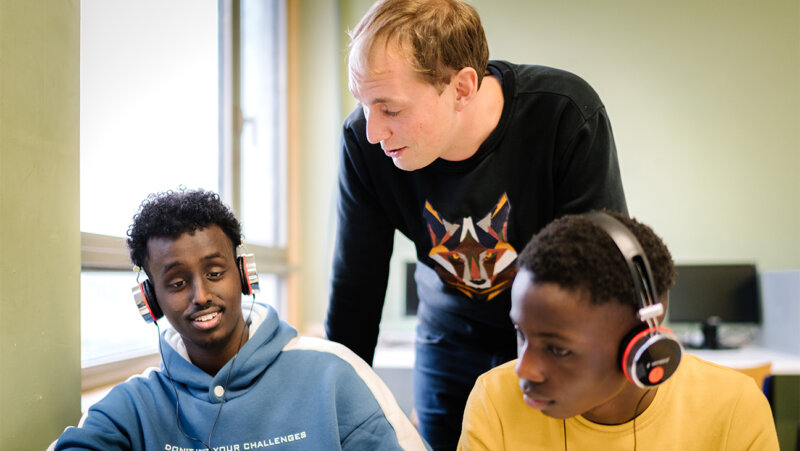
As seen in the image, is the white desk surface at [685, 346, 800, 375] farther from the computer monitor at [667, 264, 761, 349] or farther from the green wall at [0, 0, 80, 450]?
the green wall at [0, 0, 80, 450]

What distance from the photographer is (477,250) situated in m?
1.32

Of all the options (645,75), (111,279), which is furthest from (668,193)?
(111,279)

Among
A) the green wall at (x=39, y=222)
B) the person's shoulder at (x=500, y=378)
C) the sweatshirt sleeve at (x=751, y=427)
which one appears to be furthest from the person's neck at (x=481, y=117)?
the green wall at (x=39, y=222)

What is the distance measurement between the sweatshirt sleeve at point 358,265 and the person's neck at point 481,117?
11.3 inches

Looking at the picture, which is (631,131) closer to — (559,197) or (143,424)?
(559,197)

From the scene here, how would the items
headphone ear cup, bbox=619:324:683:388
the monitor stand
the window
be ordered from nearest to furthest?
headphone ear cup, bbox=619:324:683:388, the window, the monitor stand

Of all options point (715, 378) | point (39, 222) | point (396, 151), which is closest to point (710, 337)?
point (715, 378)

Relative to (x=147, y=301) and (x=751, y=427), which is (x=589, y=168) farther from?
(x=147, y=301)

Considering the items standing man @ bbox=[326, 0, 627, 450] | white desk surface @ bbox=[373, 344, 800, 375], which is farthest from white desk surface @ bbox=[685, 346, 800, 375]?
standing man @ bbox=[326, 0, 627, 450]

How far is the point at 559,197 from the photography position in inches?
48.9

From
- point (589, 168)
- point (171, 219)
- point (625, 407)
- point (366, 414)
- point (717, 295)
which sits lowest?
point (717, 295)

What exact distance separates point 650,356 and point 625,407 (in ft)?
0.72

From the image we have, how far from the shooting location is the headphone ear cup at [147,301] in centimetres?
124

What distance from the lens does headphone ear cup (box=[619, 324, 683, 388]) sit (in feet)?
2.74
